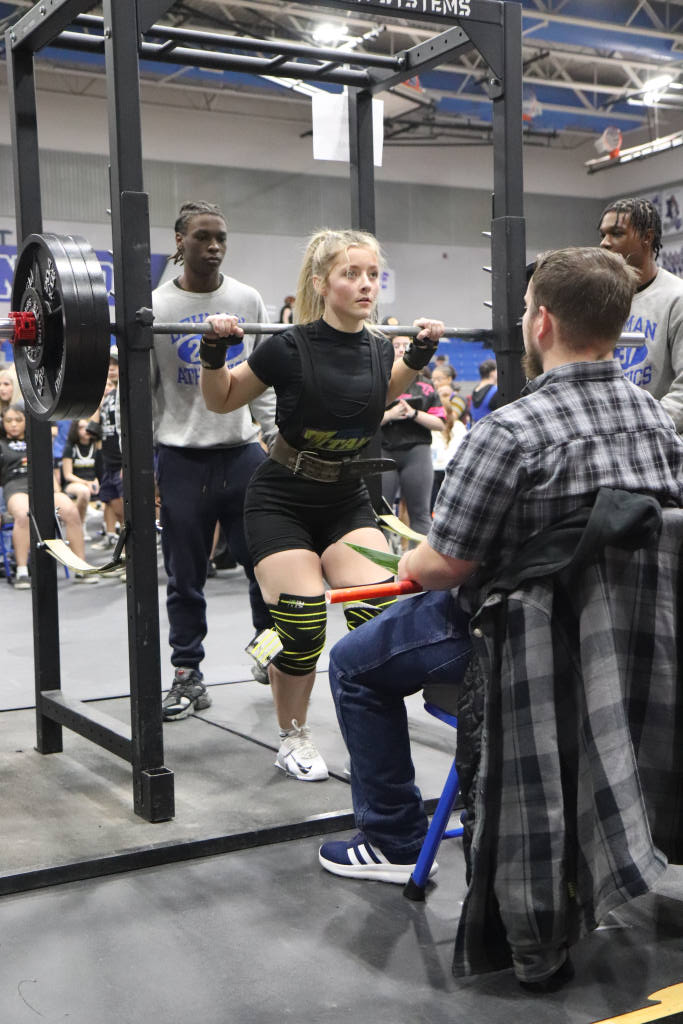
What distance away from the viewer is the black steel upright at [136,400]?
2555mm

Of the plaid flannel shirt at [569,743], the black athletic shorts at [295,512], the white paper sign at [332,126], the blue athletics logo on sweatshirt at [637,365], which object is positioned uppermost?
the white paper sign at [332,126]

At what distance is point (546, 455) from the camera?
1.81 meters

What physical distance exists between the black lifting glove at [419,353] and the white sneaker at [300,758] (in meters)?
1.03

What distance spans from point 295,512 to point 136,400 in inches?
20.2

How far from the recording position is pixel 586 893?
1821 mm

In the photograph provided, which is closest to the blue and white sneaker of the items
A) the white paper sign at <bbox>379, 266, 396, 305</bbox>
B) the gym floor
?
the gym floor

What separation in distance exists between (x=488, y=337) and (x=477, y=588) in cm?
128

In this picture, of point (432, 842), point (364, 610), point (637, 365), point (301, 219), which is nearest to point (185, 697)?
point (364, 610)

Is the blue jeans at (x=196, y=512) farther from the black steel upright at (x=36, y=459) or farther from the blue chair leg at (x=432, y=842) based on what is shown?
the blue chair leg at (x=432, y=842)

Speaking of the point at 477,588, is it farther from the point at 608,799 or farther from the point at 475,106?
the point at 475,106

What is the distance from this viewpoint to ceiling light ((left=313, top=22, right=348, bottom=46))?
1023cm

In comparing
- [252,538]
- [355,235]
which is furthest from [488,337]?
[252,538]

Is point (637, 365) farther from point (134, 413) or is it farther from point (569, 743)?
point (569, 743)

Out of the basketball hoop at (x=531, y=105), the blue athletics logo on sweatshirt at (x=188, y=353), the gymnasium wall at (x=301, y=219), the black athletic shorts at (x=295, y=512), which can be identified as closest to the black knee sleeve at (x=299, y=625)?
the black athletic shorts at (x=295, y=512)
